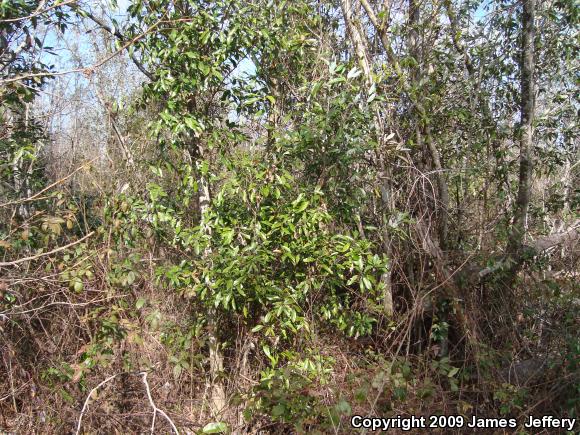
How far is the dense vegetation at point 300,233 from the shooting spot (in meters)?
3.51

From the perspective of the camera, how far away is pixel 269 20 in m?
3.89

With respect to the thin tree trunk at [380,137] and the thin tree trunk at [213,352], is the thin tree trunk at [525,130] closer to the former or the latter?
the thin tree trunk at [380,137]

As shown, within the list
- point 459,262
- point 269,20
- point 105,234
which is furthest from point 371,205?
point 105,234

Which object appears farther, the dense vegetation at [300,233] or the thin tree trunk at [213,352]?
the thin tree trunk at [213,352]

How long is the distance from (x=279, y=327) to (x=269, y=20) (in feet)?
7.64

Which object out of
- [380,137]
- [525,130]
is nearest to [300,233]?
[380,137]

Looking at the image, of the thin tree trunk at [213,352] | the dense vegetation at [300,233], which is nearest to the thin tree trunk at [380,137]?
the dense vegetation at [300,233]

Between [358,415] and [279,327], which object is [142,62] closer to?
[279,327]

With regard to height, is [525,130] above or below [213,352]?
above

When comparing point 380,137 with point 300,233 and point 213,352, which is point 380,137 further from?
point 213,352

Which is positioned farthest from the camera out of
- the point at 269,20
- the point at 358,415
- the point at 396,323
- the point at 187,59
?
the point at 396,323

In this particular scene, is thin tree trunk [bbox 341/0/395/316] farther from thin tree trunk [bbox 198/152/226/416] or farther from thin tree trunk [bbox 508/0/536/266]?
thin tree trunk [bbox 198/152/226/416]

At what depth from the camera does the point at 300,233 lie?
358 centimetres

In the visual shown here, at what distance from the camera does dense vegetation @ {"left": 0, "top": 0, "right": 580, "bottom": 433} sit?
11.5 ft
